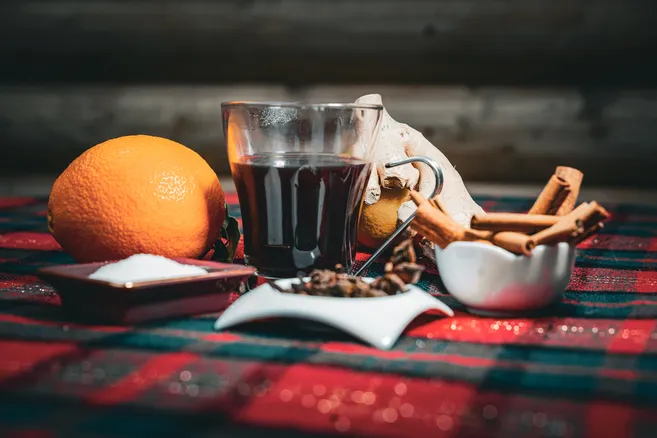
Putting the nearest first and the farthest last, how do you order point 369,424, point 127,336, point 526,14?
point 369,424 < point 127,336 < point 526,14

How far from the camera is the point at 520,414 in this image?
1.89 ft

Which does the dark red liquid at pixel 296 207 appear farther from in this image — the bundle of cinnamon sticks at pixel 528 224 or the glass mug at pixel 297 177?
the bundle of cinnamon sticks at pixel 528 224

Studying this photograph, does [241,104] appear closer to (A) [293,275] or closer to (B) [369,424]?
(A) [293,275]

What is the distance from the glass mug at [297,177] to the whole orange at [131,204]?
0.24 ft

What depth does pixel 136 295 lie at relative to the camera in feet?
2.56

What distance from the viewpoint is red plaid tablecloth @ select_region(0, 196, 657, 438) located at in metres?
0.56

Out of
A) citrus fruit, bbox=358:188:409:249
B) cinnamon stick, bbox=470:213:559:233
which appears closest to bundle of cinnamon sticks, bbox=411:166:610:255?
cinnamon stick, bbox=470:213:559:233

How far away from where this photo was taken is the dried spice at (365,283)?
80 centimetres

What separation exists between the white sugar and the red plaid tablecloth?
0.17 feet

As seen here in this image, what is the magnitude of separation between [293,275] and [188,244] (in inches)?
5.7

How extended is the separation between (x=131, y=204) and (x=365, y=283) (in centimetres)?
33

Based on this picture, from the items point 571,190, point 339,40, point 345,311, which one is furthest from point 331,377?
point 339,40

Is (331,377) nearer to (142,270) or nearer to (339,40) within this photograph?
(142,270)

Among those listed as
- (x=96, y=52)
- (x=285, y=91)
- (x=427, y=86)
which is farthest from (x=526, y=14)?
(x=96, y=52)
